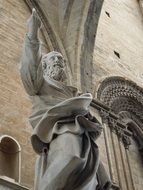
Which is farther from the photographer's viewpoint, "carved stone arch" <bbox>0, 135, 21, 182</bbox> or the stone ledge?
"carved stone arch" <bbox>0, 135, 21, 182</bbox>

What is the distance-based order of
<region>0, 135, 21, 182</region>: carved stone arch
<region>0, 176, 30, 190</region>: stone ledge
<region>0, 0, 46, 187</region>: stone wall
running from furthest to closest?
<region>0, 0, 46, 187</region>: stone wall → <region>0, 135, 21, 182</region>: carved stone arch → <region>0, 176, 30, 190</region>: stone ledge

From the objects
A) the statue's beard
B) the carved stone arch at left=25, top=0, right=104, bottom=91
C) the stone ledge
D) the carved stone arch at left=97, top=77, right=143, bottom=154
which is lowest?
the carved stone arch at left=97, top=77, right=143, bottom=154

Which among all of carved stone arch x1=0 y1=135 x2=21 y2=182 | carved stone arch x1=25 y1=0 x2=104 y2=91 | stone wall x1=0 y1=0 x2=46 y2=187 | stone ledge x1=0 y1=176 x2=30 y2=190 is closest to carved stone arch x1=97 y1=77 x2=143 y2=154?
carved stone arch x1=25 y1=0 x2=104 y2=91

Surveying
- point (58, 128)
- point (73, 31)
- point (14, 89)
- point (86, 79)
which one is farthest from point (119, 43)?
point (58, 128)

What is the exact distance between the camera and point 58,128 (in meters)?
2.58

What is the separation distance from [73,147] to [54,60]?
86cm

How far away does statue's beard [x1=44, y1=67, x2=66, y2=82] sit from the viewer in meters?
3.00

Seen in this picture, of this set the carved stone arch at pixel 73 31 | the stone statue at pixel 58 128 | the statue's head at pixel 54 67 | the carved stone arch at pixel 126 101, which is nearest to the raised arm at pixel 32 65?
the stone statue at pixel 58 128

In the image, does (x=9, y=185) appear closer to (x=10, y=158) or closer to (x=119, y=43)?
(x=10, y=158)

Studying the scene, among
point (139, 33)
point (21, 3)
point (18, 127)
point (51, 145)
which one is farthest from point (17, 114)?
point (139, 33)

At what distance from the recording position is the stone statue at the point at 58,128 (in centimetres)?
233

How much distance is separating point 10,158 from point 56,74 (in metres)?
2.62

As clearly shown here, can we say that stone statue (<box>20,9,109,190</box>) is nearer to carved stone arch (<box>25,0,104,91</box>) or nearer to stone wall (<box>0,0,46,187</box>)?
stone wall (<box>0,0,46,187</box>)

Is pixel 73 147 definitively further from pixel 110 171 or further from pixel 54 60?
pixel 110 171
